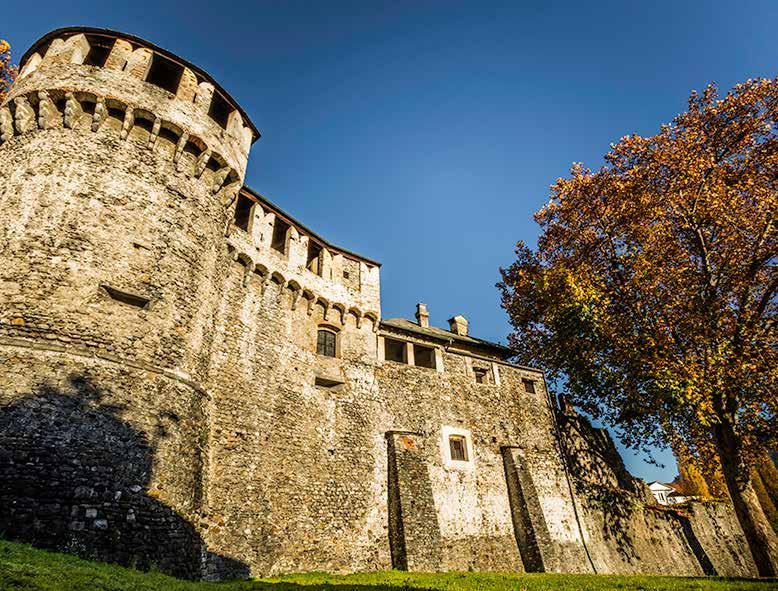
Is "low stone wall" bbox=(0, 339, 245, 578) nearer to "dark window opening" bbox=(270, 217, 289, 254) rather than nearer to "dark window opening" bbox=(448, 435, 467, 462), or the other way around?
"dark window opening" bbox=(270, 217, 289, 254)

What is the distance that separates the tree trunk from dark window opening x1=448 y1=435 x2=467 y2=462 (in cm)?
946

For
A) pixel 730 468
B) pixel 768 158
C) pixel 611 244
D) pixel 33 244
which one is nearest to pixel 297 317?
pixel 33 244

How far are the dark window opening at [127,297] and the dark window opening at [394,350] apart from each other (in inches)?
456

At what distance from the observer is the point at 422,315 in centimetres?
2864

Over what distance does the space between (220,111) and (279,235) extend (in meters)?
5.32

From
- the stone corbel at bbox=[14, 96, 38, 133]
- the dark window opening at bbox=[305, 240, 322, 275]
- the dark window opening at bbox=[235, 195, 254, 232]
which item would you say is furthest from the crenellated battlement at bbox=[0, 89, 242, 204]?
the dark window opening at bbox=[305, 240, 322, 275]

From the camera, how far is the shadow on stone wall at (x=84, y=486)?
27.0 ft

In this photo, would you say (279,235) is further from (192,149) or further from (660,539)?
(660,539)

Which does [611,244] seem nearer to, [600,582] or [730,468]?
[730,468]

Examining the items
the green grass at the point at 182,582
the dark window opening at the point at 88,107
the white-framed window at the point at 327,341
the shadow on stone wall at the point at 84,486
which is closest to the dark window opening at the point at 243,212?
the white-framed window at the point at 327,341

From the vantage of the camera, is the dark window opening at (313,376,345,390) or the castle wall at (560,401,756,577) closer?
the dark window opening at (313,376,345,390)

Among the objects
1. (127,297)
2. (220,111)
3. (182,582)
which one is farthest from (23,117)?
(182,582)

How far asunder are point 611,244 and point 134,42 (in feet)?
67.0

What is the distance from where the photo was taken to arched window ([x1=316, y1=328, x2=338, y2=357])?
59.4ft
